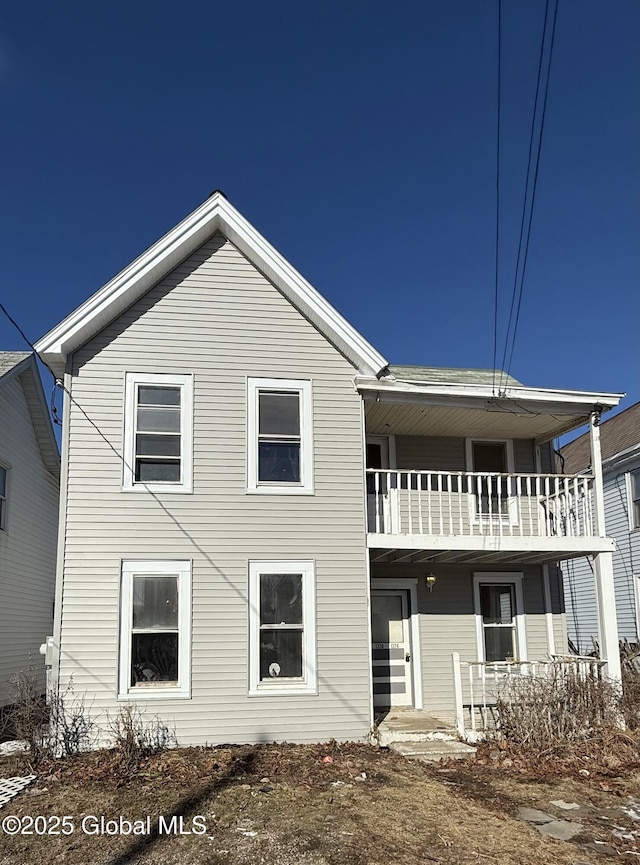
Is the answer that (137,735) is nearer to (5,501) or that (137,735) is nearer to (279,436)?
(279,436)

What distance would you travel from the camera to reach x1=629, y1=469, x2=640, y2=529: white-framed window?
65.3 feet

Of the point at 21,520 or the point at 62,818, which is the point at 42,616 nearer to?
the point at 21,520

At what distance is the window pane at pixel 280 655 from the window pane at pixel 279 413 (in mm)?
3195

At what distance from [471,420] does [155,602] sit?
6.62m

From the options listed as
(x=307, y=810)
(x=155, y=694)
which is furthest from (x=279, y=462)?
(x=307, y=810)

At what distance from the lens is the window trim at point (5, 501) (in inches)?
621

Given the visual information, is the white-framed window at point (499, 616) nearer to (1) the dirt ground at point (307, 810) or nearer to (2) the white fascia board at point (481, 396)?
(2) the white fascia board at point (481, 396)

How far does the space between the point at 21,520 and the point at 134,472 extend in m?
6.71

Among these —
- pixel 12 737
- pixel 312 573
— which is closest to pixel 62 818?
pixel 312 573

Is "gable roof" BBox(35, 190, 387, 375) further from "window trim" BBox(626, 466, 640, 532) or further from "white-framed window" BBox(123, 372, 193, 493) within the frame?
"window trim" BBox(626, 466, 640, 532)

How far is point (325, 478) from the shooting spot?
12.3m

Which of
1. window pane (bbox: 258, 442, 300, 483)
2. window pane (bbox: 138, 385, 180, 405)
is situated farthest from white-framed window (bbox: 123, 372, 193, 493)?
window pane (bbox: 258, 442, 300, 483)

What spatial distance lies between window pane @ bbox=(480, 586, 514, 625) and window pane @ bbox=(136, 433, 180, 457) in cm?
679

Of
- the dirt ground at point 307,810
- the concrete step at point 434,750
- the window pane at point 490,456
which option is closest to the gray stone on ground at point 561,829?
the dirt ground at point 307,810
